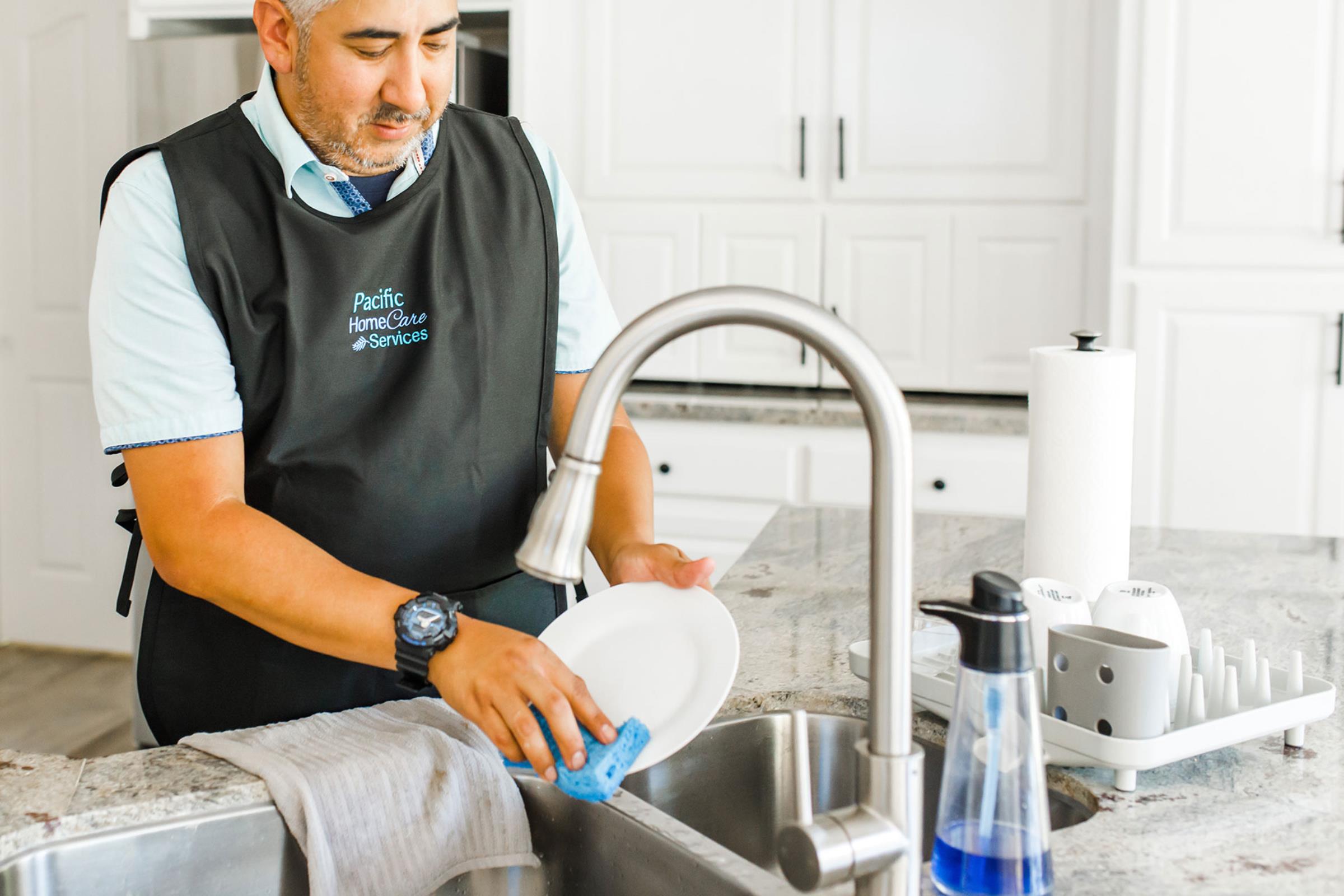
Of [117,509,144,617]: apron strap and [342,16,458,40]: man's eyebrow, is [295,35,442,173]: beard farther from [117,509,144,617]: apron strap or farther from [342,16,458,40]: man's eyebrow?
[117,509,144,617]: apron strap

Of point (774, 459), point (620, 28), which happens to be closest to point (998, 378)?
point (774, 459)

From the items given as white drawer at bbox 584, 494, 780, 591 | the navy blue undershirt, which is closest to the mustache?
the navy blue undershirt

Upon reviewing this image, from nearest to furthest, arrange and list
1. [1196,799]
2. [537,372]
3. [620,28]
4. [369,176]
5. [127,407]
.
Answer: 1. [1196,799]
2. [127,407]
3. [369,176]
4. [537,372]
5. [620,28]

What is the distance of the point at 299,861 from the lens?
3.29 feet

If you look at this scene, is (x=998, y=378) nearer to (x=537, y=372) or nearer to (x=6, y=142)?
(x=537, y=372)

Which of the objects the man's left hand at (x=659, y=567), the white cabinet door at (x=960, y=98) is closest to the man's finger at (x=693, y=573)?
the man's left hand at (x=659, y=567)

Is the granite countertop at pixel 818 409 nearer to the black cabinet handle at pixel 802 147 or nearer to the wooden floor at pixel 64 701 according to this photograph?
the black cabinet handle at pixel 802 147

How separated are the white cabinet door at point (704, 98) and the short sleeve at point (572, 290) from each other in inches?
63.4

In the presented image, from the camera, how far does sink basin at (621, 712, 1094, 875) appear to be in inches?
46.8

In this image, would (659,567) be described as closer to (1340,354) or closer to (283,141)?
(283,141)

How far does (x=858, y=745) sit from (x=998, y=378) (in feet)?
7.78

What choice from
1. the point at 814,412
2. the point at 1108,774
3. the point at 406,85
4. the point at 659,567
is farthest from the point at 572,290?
the point at 814,412

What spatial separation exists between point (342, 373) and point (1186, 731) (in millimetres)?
826

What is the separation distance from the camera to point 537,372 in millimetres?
1430
